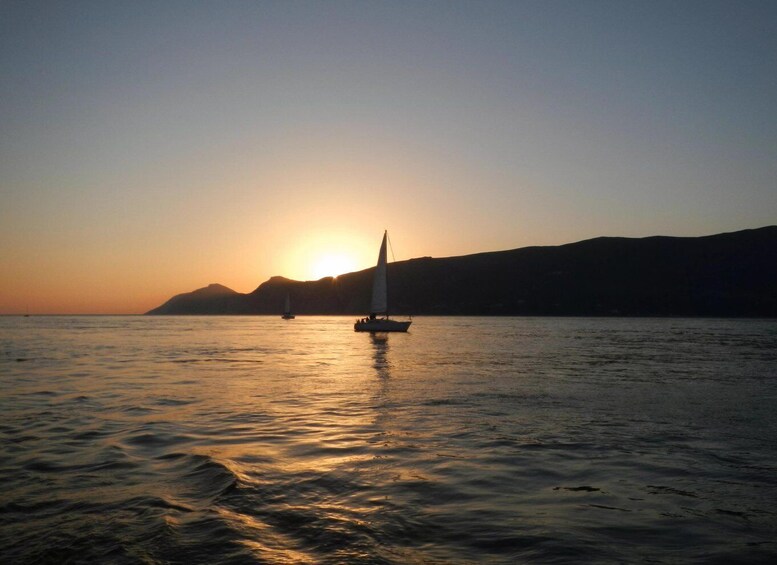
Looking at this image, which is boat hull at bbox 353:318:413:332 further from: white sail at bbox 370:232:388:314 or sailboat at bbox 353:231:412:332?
white sail at bbox 370:232:388:314

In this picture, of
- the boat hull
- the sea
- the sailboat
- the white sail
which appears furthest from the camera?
the boat hull

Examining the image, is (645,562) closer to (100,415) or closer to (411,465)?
(411,465)

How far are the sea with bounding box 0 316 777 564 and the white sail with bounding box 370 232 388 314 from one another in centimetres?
6073

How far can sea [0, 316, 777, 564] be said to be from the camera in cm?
750

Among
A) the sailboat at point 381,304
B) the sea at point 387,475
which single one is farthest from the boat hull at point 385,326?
the sea at point 387,475

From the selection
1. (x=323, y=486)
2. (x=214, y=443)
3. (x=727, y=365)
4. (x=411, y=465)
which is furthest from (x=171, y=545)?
(x=727, y=365)

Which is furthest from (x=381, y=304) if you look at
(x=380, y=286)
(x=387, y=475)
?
(x=387, y=475)

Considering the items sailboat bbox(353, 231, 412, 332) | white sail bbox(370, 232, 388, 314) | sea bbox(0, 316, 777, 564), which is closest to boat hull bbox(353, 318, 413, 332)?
sailboat bbox(353, 231, 412, 332)

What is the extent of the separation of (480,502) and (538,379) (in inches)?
849

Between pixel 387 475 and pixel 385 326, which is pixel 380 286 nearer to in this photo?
pixel 385 326

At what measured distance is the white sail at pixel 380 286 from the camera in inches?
3374


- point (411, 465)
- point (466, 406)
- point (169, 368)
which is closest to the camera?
point (411, 465)

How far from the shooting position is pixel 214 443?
46.5 ft

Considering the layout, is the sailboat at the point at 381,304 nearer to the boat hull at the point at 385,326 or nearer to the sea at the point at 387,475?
the boat hull at the point at 385,326
